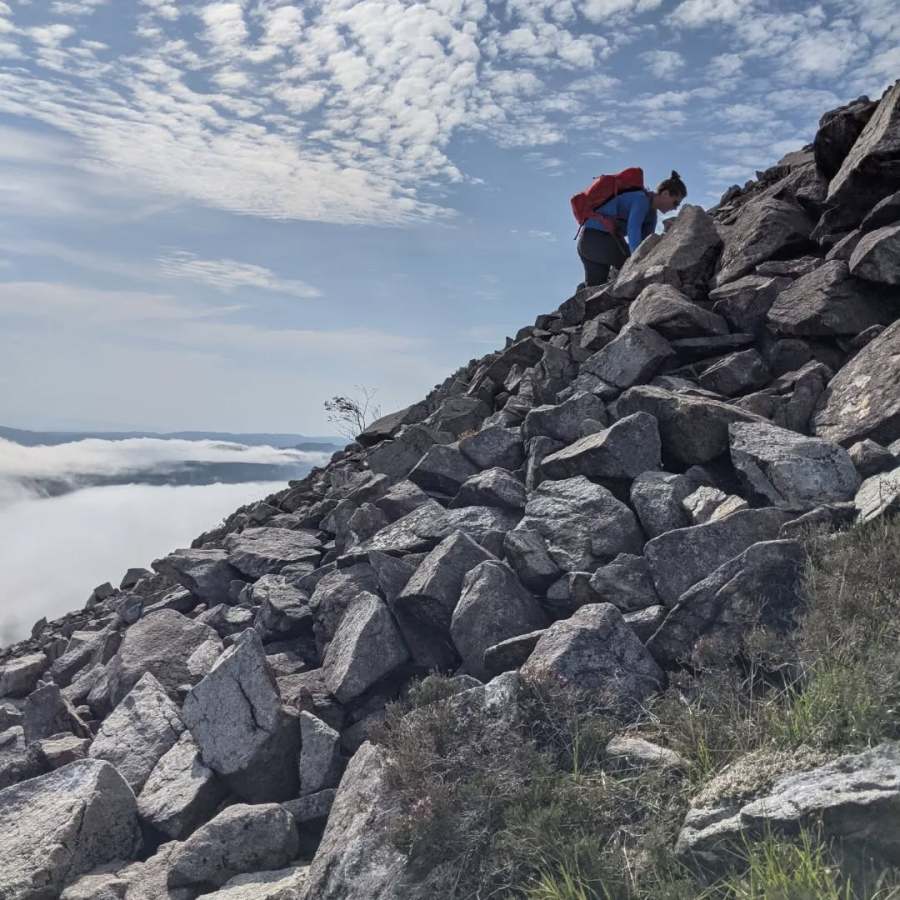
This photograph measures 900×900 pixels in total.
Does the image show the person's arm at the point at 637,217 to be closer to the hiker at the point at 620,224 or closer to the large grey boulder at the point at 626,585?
the hiker at the point at 620,224

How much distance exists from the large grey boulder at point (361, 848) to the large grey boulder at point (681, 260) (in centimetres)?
807

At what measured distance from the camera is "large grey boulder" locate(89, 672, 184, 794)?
691 centimetres

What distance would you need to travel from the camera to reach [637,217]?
43.7 ft

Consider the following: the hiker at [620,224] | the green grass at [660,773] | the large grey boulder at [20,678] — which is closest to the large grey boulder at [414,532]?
the green grass at [660,773]

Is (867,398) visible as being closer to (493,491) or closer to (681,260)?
(493,491)

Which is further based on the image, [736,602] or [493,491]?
[493,491]

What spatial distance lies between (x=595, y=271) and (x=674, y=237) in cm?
262

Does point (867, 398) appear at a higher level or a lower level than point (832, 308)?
lower

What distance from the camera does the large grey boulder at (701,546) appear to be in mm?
6312

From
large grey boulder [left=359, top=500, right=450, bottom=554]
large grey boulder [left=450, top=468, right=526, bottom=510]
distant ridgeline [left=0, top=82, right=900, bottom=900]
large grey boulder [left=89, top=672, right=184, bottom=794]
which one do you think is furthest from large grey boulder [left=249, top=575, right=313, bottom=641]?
large grey boulder [left=450, top=468, right=526, bottom=510]

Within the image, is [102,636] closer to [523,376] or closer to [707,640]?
[523,376]

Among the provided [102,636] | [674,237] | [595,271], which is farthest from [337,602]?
[595,271]

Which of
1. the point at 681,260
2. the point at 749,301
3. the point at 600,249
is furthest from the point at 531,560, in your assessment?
the point at 600,249

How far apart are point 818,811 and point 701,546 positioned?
282 centimetres
